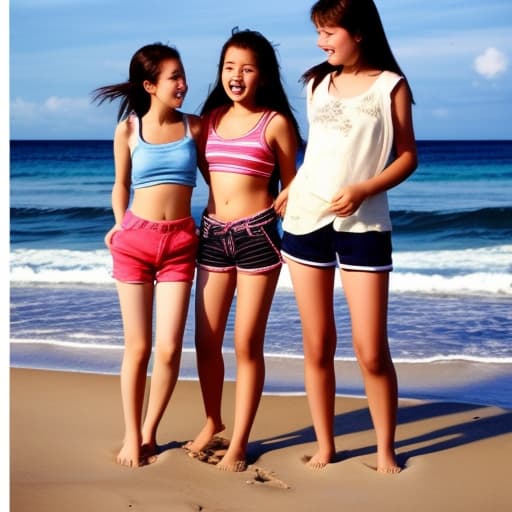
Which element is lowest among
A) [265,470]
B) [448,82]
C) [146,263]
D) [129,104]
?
[265,470]

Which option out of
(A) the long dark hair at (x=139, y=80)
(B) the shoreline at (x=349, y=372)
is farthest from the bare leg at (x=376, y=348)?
(B) the shoreline at (x=349, y=372)

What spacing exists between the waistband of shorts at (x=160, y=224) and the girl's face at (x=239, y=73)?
384mm

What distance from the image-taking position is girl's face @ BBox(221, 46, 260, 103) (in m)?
3.01

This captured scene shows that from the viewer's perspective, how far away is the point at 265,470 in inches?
122

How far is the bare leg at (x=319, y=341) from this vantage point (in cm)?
298

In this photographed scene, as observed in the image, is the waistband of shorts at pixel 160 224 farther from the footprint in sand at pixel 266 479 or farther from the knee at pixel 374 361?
the footprint in sand at pixel 266 479

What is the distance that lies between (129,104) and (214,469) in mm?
1111

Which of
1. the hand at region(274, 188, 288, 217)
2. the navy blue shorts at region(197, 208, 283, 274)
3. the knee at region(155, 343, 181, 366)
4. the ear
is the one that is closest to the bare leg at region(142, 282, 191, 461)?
the knee at region(155, 343, 181, 366)

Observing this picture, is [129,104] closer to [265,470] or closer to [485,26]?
[265,470]

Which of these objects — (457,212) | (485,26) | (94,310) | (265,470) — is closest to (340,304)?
(94,310)

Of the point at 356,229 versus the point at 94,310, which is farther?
the point at 94,310

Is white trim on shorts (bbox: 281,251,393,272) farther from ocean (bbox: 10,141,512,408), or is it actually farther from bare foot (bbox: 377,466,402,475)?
ocean (bbox: 10,141,512,408)

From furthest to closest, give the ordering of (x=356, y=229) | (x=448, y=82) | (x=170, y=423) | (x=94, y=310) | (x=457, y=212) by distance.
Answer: (x=448, y=82)
(x=457, y=212)
(x=94, y=310)
(x=170, y=423)
(x=356, y=229)

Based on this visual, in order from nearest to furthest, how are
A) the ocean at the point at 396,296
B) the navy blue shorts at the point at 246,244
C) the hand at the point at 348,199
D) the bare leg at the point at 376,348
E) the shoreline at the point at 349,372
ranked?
1. the hand at the point at 348,199
2. the bare leg at the point at 376,348
3. the navy blue shorts at the point at 246,244
4. the shoreline at the point at 349,372
5. the ocean at the point at 396,296
